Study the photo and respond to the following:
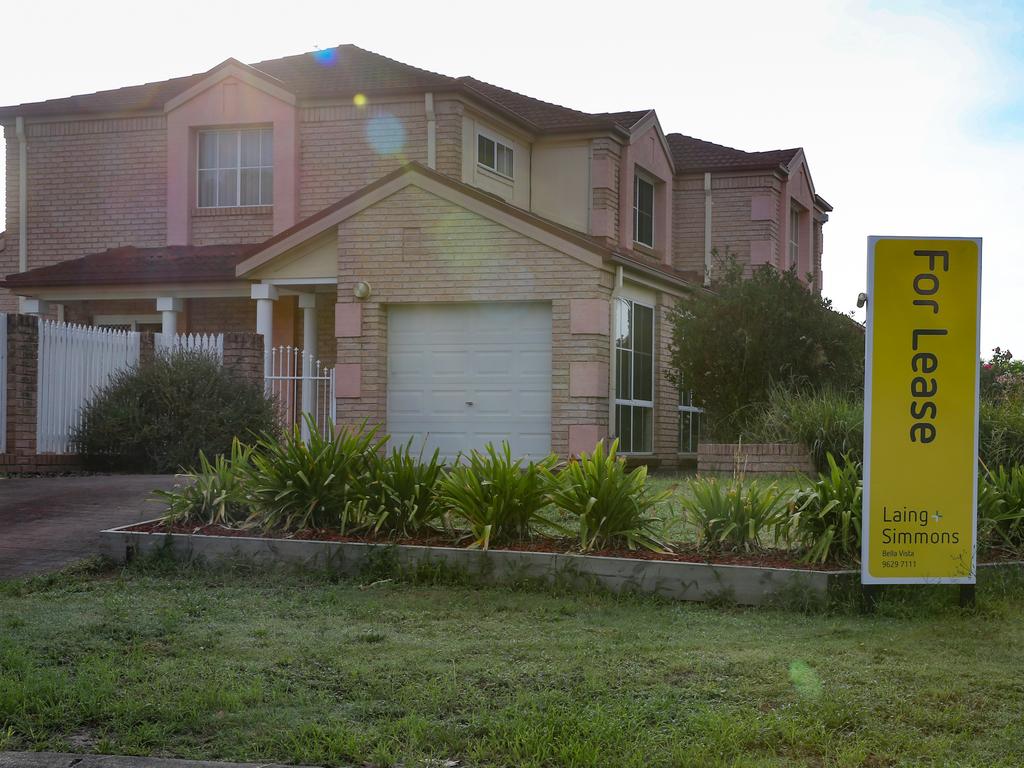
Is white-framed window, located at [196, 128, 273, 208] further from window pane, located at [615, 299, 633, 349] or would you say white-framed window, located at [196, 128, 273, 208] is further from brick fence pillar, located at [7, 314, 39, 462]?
brick fence pillar, located at [7, 314, 39, 462]

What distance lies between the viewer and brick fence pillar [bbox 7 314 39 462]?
51.1ft

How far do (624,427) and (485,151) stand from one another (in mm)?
6552

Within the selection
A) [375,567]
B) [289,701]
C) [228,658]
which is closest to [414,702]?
[289,701]

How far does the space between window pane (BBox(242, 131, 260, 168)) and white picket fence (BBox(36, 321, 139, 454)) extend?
7.04 meters

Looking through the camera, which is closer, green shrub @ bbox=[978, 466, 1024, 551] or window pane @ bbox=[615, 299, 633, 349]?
green shrub @ bbox=[978, 466, 1024, 551]

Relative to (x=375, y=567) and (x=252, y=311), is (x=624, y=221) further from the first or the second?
(x=375, y=567)

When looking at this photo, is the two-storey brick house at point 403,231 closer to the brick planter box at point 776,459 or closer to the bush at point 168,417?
the bush at point 168,417

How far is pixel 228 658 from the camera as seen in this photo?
601 cm

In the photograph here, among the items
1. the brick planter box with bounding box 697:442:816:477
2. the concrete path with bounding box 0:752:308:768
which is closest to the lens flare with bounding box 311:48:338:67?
the brick planter box with bounding box 697:442:816:477

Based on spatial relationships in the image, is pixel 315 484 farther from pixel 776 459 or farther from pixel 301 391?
pixel 301 391

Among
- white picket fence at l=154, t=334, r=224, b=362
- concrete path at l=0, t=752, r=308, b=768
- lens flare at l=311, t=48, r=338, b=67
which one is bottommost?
concrete path at l=0, t=752, r=308, b=768

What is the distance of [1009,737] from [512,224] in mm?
14291

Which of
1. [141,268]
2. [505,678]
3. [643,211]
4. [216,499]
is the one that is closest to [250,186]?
[141,268]

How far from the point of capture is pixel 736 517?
27.6 ft
